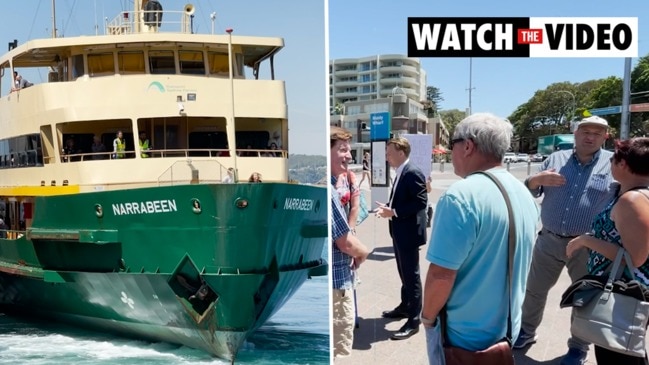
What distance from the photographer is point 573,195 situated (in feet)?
10.3

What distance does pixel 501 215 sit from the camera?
1.78 metres

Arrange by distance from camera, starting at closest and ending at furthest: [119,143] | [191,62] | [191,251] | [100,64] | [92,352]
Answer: [191,251] < [119,143] < [191,62] < [100,64] < [92,352]

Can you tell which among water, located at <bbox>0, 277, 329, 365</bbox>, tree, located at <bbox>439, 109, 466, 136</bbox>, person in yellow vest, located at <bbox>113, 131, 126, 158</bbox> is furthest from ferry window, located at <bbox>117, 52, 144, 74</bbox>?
tree, located at <bbox>439, 109, 466, 136</bbox>

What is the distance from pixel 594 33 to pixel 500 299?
4.80ft

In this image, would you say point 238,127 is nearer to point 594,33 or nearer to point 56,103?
point 56,103

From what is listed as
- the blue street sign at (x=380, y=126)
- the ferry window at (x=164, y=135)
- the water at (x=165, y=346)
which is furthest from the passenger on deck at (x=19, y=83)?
the blue street sign at (x=380, y=126)

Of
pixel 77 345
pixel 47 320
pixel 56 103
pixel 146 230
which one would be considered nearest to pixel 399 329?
pixel 146 230

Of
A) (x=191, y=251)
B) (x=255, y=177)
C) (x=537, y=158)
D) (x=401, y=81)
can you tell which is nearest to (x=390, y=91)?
(x=401, y=81)

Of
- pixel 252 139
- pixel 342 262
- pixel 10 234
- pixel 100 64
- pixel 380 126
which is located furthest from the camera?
pixel 10 234

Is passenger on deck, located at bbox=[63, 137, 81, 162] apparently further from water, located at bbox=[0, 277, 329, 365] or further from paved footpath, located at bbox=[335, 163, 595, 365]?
paved footpath, located at bbox=[335, 163, 595, 365]

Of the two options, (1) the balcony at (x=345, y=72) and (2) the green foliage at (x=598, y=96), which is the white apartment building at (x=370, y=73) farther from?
(2) the green foliage at (x=598, y=96)

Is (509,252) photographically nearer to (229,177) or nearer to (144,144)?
(229,177)

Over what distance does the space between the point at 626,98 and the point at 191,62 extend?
498 centimetres

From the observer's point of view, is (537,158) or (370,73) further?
(537,158)
